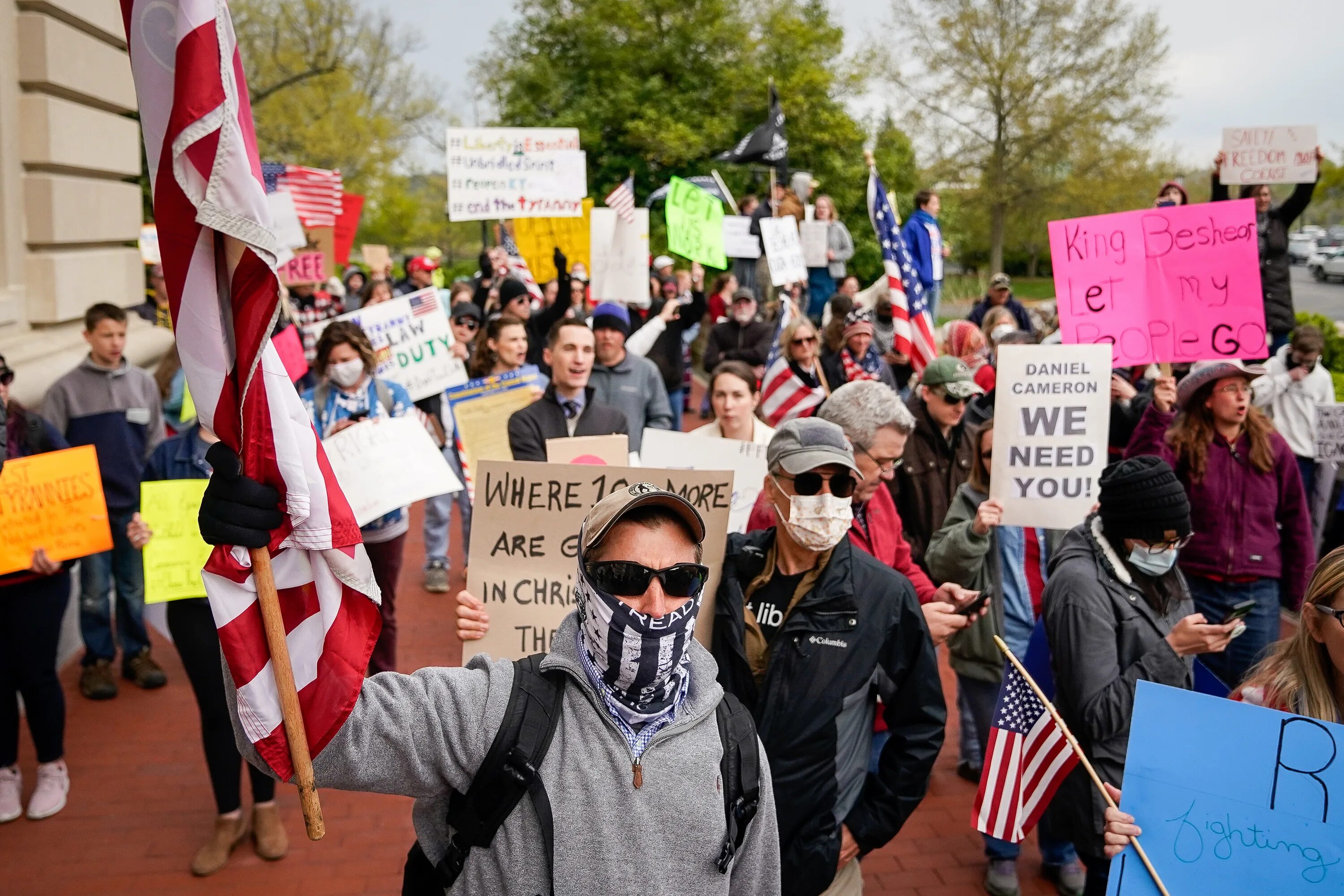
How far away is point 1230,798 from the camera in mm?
2545

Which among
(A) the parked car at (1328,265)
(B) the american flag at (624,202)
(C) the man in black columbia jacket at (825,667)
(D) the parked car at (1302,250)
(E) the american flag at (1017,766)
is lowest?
(E) the american flag at (1017,766)

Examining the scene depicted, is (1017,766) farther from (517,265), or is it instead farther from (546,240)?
(517,265)

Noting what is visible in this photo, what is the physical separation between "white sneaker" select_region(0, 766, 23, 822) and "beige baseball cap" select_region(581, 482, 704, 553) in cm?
443

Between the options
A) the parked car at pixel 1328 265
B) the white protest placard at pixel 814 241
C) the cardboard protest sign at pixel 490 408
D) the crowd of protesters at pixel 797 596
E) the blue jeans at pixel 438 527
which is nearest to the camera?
the crowd of protesters at pixel 797 596

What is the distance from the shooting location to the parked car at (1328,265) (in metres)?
37.3

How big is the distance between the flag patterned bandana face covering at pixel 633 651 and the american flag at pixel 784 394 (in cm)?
501

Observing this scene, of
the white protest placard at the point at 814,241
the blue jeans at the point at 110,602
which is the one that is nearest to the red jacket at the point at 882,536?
the blue jeans at the point at 110,602

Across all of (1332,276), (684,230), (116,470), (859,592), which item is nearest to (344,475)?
(116,470)

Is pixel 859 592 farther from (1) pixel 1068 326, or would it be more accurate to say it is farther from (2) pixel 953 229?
(2) pixel 953 229

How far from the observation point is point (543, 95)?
37.2 meters

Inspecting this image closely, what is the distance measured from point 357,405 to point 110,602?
2.34 meters

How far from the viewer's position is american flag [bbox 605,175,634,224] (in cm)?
1127

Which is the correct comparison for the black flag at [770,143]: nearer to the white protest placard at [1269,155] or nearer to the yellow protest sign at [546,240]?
the yellow protest sign at [546,240]

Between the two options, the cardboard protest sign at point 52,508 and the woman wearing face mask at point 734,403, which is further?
the woman wearing face mask at point 734,403
